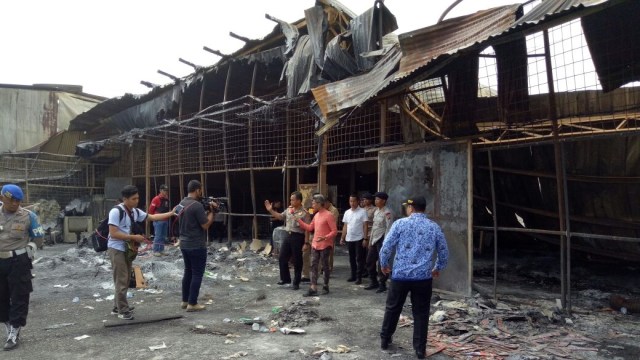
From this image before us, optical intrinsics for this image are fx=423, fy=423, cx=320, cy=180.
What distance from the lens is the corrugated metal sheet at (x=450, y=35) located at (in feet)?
16.9

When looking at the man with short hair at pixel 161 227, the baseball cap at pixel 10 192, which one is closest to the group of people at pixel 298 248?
the baseball cap at pixel 10 192

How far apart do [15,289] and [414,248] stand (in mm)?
4439

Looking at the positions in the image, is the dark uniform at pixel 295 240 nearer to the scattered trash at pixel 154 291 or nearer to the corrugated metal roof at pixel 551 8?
the scattered trash at pixel 154 291

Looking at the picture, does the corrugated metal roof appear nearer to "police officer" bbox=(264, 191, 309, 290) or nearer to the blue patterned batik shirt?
the blue patterned batik shirt

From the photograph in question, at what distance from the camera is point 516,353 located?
4.40 meters

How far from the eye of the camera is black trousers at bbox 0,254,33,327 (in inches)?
186

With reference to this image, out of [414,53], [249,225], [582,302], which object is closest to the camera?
[414,53]

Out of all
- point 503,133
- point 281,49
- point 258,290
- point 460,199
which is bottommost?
point 258,290

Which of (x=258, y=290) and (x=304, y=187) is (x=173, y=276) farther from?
(x=304, y=187)

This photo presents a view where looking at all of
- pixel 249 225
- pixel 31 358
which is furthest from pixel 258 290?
pixel 249 225

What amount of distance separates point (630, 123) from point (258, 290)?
687cm

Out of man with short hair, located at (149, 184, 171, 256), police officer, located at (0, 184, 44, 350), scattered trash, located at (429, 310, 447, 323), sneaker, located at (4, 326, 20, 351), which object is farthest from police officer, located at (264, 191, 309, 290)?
man with short hair, located at (149, 184, 171, 256)

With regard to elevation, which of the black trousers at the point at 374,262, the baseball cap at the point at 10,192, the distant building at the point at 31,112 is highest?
the distant building at the point at 31,112

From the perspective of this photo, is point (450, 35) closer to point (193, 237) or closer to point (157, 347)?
point (193, 237)
